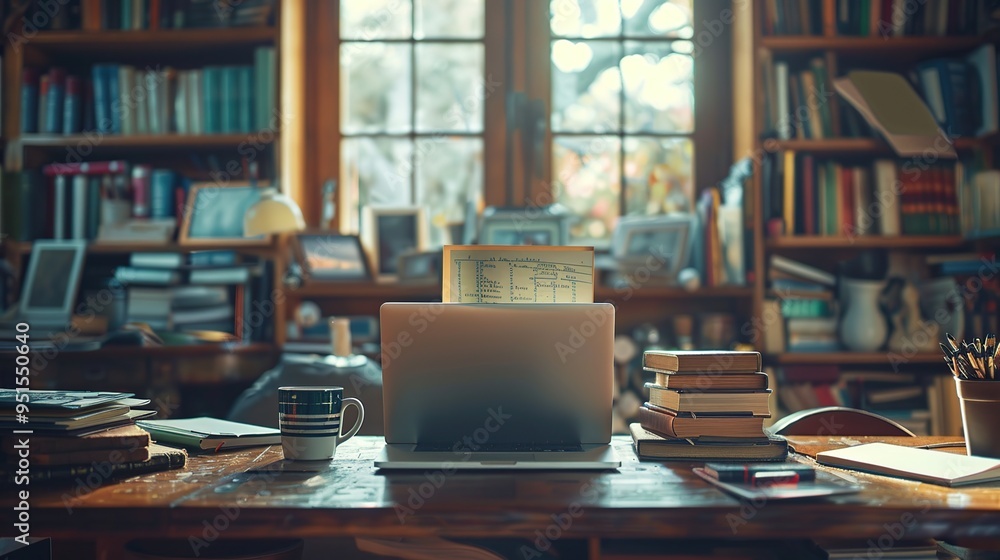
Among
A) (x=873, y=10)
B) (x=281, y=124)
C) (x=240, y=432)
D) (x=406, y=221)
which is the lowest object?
(x=240, y=432)

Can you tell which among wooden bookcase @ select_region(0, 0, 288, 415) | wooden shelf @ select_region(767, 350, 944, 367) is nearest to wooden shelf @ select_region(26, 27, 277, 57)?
wooden bookcase @ select_region(0, 0, 288, 415)

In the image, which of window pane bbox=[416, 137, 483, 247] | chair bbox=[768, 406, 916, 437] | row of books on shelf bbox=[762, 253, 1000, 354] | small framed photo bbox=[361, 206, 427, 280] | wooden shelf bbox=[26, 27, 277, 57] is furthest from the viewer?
window pane bbox=[416, 137, 483, 247]

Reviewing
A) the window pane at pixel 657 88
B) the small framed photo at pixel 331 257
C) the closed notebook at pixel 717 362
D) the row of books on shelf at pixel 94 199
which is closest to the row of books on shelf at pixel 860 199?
the window pane at pixel 657 88

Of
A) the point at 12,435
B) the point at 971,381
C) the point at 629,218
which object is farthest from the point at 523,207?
the point at 12,435

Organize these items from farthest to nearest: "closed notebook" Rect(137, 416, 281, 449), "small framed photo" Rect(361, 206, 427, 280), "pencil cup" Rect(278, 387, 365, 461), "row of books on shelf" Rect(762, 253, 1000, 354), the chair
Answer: "small framed photo" Rect(361, 206, 427, 280) < "row of books on shelf" Rect(762, 253, 1000, 354) < the chair < "closed notebook" Rect(137, 416, 281, 449) < "pencil cup" Rect(278, 387, 365, 461)

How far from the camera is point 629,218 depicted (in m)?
3.04

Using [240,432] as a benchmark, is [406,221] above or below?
above

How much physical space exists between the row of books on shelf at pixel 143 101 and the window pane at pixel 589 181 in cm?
116

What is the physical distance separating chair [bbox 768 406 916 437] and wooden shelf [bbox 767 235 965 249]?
1275 millimetres

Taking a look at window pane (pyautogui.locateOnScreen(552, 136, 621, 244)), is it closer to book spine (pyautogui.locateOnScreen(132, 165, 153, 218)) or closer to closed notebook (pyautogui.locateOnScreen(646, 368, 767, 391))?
book spine (pyautogui.locateOnScreen(132, 165, 153, 218))

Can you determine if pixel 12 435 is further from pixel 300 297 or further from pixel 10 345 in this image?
pixel 300 297

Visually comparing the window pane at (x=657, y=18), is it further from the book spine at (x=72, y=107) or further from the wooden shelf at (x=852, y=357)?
the book spine at (x=72, y=107)

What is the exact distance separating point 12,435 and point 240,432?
1.26 ft

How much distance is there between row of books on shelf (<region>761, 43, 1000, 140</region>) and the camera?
113 inches
